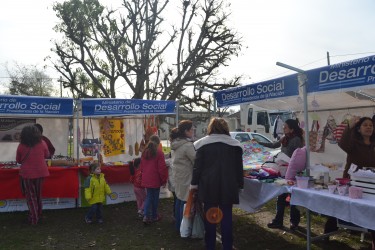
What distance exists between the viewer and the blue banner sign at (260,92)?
14.6 feet

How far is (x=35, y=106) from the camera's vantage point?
6.43 m

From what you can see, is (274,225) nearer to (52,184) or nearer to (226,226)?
(226,226)

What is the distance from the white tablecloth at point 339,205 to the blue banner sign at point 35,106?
4422 mm

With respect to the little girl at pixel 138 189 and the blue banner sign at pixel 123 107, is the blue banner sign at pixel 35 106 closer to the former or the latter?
the blue banner sign at pixel 123 107

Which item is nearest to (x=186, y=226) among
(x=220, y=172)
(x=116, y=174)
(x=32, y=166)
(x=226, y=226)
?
(x=226, y=226)

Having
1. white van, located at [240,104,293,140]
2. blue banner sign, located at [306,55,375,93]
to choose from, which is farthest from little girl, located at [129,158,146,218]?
white van, located at [240,104,293,140]

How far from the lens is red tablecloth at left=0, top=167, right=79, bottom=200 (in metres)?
6.36

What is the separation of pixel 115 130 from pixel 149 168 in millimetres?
3112

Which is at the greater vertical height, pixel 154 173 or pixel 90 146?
pixel 90 146

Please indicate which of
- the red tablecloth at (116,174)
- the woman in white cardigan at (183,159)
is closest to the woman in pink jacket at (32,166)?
the red tablecloth at (116,174)

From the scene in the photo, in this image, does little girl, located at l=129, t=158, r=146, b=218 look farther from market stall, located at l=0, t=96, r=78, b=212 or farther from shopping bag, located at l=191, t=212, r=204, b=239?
shopping bag, located at l=191, t=212, r=204, b=239

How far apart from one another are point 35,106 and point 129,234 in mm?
2871

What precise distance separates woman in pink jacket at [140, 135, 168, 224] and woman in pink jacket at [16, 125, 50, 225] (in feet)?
5.60

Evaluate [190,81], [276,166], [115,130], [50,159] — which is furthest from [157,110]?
[190,81]
